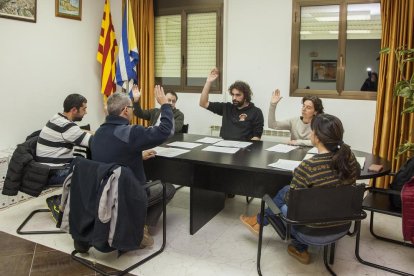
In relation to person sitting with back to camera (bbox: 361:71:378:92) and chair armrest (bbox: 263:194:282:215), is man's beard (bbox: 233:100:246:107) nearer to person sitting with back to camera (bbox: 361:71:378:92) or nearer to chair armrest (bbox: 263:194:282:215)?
person sitting with back to camera (bbox: 361:71:378:92)

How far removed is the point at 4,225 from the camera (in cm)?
298

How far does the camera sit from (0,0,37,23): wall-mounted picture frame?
3543mm

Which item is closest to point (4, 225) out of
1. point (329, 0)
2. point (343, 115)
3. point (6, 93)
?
point (6, 93)

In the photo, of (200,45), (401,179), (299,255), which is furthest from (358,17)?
(299,255)

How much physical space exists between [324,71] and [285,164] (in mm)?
2519

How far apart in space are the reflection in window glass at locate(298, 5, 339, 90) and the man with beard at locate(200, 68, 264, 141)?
3.10 ft

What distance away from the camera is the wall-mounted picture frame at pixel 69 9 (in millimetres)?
4109

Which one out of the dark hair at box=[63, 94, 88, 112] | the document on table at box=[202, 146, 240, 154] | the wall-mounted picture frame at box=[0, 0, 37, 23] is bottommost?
the document on table at box=[202, 146, 240, 154]

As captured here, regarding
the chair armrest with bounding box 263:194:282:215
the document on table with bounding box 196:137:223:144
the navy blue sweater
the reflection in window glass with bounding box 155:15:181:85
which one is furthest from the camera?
the reflection in window glass with bounding box 155:15:181:85

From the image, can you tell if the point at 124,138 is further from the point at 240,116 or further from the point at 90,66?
the point at 90,66

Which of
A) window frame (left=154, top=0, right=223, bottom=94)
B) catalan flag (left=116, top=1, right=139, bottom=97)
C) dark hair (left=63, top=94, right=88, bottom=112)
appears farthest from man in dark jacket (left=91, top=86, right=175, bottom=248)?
catalan flag (left=116, top=1, right=139, bottom=97)

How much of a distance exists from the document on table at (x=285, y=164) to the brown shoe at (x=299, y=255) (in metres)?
0.58

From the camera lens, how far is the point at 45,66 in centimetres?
406

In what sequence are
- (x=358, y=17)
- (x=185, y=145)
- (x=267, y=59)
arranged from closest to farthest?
(x=185, y=145), (x=358, y=17), (x=267, y=59)
